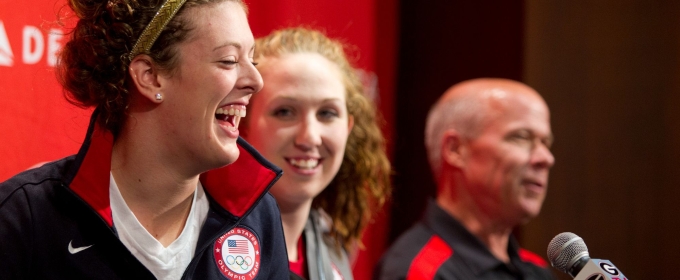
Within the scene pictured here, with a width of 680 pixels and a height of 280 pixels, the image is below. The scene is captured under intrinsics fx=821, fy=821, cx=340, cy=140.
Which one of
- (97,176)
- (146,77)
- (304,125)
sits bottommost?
(304,125)

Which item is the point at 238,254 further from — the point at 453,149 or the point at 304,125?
the point at 453,149

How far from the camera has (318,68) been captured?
223cm

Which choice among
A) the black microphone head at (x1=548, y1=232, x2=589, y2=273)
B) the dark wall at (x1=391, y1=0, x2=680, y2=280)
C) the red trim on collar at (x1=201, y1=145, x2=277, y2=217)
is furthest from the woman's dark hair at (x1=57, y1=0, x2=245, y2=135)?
the dark wall at (x1=391, y1=0, x2=680, y2=280)

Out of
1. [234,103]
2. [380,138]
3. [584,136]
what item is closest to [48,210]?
[234,103]

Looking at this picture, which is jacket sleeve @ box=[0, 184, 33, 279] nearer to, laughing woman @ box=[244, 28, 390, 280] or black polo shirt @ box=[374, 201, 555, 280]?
laughing woman @ box=[244, 28, 390, 280]

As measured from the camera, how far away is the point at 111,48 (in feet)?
4.99

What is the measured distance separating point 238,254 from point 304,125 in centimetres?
58

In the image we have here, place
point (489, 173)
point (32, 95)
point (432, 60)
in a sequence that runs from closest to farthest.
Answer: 1. point (32, 95)
2. point (489, 173)
3. point (432, 60)

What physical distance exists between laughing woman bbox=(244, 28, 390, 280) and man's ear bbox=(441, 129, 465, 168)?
525 millimetres

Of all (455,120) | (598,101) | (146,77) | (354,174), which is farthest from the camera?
(598,101)

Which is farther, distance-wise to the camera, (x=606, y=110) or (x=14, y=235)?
(x=606, y=110)

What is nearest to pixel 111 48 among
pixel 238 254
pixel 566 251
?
pixel 238 254

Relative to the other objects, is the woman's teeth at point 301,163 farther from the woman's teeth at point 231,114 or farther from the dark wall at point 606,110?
the dark wall at point 606,110

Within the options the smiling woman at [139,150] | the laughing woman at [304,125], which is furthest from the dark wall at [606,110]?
the smiling woman at [139,150]
